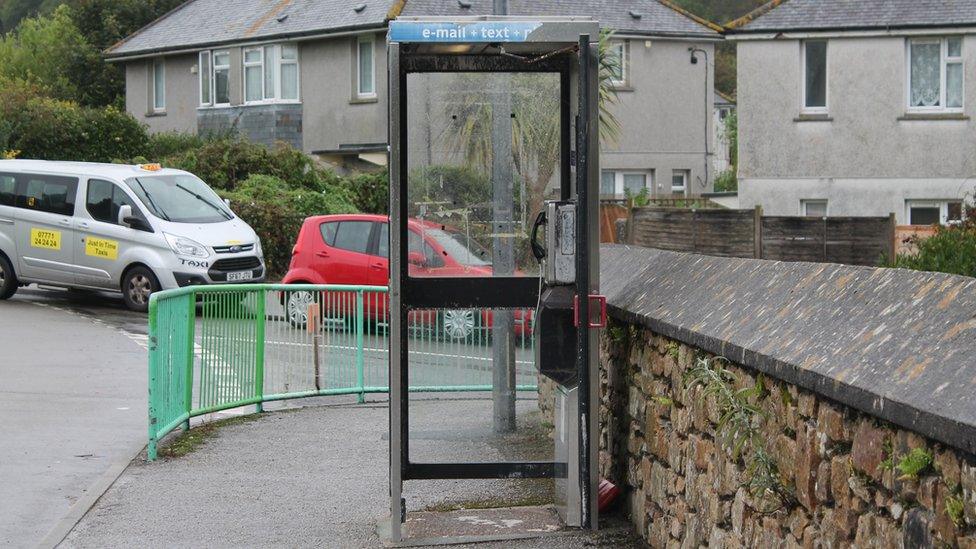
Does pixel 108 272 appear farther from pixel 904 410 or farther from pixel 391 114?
pixel 904 410

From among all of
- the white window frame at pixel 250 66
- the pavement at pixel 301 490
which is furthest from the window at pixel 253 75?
the pavement at pixel 301 490

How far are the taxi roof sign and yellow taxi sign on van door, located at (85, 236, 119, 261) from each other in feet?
46.8

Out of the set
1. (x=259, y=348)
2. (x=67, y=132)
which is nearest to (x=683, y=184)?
(x=67, y=132)

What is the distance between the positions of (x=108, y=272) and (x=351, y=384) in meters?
9.10

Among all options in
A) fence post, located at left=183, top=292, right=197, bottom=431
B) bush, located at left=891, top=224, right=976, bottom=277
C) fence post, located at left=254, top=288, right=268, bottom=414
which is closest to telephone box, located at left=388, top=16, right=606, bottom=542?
fence post, located at left=183, top=292, right=197, bottom=431

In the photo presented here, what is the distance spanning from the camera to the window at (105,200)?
68.1 ft

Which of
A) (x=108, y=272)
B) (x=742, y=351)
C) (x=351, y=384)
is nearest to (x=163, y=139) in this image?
(x=108, y=272)

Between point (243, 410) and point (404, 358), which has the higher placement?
point (404, 358)

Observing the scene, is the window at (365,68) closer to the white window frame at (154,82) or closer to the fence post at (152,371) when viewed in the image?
the white window frame at (154,82)

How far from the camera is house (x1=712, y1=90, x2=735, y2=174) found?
71.9 metres

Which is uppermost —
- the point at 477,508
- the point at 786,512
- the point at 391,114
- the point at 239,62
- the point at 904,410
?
the point at 239,62

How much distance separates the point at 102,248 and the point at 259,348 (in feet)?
31.8

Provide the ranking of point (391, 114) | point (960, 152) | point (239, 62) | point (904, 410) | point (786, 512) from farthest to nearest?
point (239, 62), point (960, 152), point (391, 114), point (786, 512), point (904, 410)

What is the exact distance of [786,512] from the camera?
191 inches
